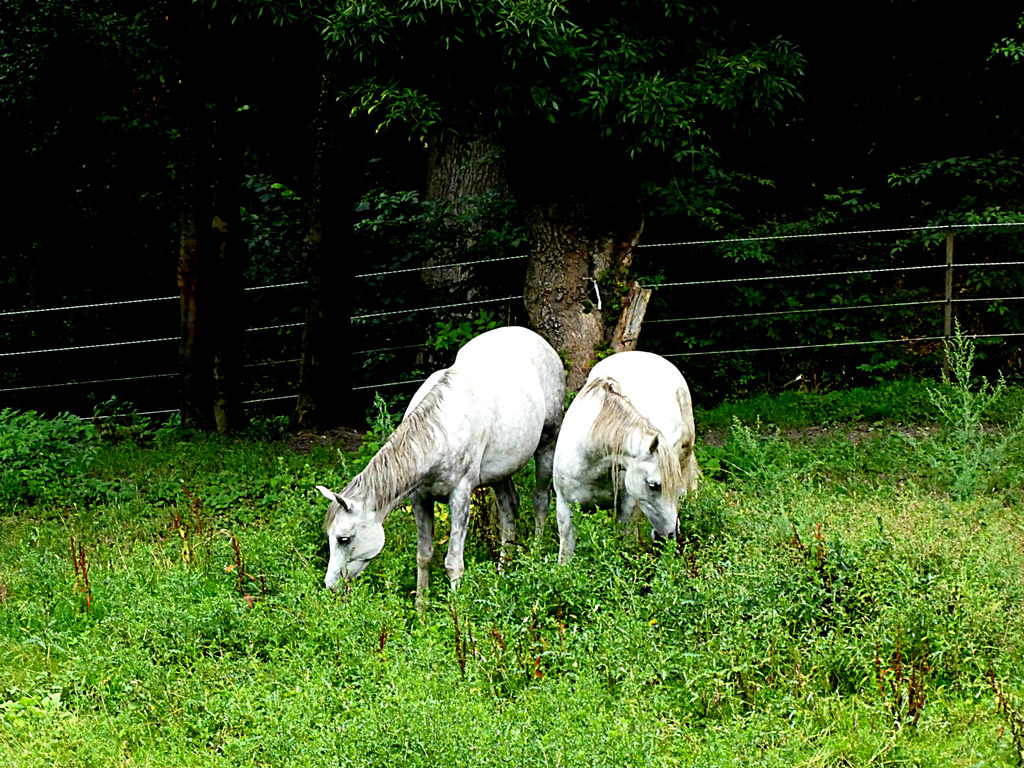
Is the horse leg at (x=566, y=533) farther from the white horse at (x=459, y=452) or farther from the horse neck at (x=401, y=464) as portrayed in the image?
the horse neck at (x=401, y=464)

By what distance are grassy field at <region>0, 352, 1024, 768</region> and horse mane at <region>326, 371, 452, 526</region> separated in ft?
1.45

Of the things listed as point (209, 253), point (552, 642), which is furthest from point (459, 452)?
point (209, 253)

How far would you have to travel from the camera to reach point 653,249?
12.2 m

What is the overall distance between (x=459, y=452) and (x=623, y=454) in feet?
3.04

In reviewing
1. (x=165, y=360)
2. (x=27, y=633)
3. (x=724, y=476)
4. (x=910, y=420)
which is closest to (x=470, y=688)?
(x=27, y=633)

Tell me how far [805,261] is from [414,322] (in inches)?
171

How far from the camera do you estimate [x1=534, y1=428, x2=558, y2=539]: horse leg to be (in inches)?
293

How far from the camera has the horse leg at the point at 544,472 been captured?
745cm

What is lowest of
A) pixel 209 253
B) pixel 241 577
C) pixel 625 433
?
pixel 241 577

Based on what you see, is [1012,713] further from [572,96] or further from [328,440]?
[328,440]

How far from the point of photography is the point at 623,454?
6.17m

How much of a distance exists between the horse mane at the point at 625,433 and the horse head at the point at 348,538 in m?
1.33

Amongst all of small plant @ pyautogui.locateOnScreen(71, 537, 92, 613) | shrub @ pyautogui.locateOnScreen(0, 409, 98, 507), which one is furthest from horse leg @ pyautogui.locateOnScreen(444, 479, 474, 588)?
shrub @ pyautogui.locateOnScreen(0, 409, 98, 507)

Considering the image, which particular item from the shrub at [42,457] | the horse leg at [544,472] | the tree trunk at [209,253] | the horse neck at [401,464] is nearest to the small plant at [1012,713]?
the horse neck at [401,464]
